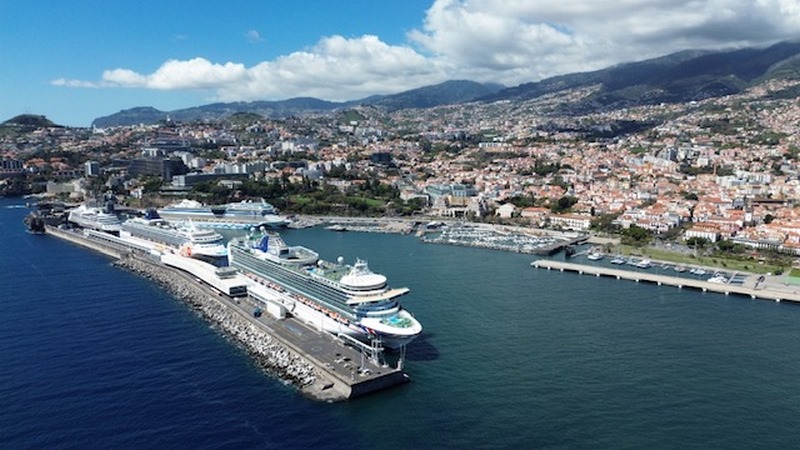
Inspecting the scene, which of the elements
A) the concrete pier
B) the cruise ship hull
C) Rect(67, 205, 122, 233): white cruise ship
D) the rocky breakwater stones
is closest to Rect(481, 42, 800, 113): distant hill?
Rect(67, 205, 122, 233): white cruise ship

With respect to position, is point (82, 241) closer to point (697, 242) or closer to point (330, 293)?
point (330, 293)

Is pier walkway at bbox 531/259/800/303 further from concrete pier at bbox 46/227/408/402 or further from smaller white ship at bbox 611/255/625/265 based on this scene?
concrete pier at bbox 46/227/408/402

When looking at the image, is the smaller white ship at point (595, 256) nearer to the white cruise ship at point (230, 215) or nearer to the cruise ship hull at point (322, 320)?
the cruise ship hull at point (322, 320)

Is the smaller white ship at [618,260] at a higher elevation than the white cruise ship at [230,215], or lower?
lower

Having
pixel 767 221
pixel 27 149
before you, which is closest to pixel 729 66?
pixel 767 221

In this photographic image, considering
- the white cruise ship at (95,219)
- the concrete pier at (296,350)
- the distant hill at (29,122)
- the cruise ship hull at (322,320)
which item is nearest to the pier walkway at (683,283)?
the cruise ship hull at (322,320)

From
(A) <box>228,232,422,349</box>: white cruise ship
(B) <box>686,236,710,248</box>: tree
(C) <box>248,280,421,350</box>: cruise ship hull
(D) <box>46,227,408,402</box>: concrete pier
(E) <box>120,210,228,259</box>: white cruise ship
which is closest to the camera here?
(D) <box>46,227,408,402</box>: concrete pier

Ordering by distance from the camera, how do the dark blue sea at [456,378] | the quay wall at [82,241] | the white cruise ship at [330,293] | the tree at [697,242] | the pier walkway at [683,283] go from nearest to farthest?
the dark blue sea at [456,378], the white cruise ship at [330,293], the pier walkway at [683,283], the quay wall at [82,241], the tree at [697,242]
